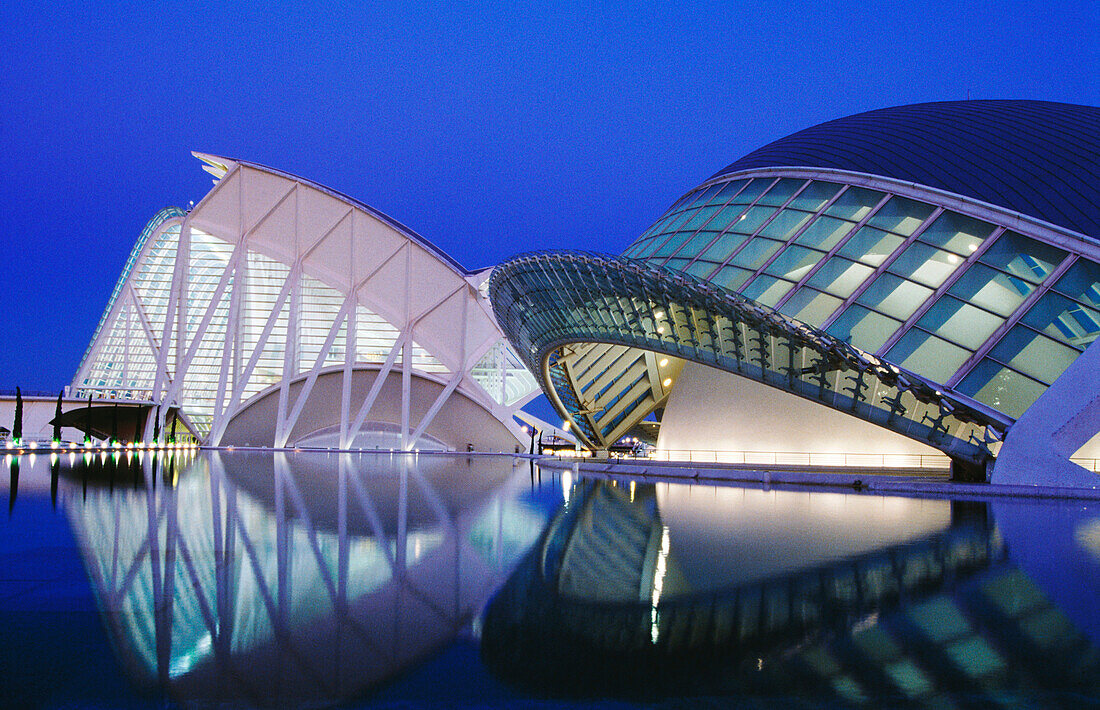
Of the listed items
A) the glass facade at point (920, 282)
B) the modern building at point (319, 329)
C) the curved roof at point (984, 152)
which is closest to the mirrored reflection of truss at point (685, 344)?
the glass facade at point (920, 282)

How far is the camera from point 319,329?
6594 centimetres

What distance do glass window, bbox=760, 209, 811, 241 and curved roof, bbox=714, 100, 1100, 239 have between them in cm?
257

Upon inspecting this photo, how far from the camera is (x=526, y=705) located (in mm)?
4930

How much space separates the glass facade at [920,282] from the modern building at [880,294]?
57 mm

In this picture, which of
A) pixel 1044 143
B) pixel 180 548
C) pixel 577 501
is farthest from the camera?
pixel 1044 143

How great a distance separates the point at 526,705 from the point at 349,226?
59590 mm

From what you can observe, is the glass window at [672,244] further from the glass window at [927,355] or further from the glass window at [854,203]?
the glass window at [927,355]

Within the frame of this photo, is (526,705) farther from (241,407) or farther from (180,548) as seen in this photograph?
(241,407)

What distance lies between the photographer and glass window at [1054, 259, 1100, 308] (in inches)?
936

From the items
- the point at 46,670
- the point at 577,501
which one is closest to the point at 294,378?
the point at 577,501

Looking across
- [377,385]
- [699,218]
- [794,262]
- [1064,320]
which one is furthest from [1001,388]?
[377,385]

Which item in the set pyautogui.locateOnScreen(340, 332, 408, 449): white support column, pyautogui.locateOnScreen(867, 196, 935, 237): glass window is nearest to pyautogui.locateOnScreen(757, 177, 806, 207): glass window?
pyautogui.locateOnScreen(867, 196, 935, 237): glass window

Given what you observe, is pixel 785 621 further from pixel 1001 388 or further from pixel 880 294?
pixel 880 294

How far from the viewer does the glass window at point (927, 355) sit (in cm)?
2380
